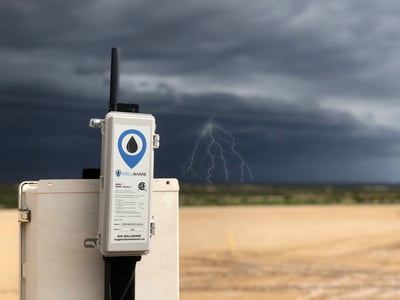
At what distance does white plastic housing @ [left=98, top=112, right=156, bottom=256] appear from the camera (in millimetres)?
4391

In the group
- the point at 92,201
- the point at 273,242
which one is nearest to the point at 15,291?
the point at 92,201

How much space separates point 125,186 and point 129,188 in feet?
0.09

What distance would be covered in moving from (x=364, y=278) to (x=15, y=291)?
577 cm

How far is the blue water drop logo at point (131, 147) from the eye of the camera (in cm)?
445

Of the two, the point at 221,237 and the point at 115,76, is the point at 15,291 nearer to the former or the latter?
the point at 115,76

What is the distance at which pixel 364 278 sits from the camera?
1216 centimetres

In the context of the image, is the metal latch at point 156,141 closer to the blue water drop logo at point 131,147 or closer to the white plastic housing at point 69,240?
the blue water drop logo at point 131,147

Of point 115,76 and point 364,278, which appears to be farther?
point 364,278

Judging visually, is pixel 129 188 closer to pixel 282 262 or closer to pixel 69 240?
pixel 69 240

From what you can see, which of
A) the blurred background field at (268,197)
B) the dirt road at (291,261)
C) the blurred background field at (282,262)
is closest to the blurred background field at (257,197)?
the blurred background field at (268,197)

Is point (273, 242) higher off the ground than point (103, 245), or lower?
lower

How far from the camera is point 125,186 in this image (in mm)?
4414

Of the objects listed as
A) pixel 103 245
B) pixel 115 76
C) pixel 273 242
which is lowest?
pixel 273 242

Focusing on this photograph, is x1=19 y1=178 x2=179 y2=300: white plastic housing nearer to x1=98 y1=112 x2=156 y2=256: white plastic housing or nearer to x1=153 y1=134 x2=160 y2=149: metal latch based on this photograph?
x1=98 y1=112 x2=156 y2=256: white plastic housing
